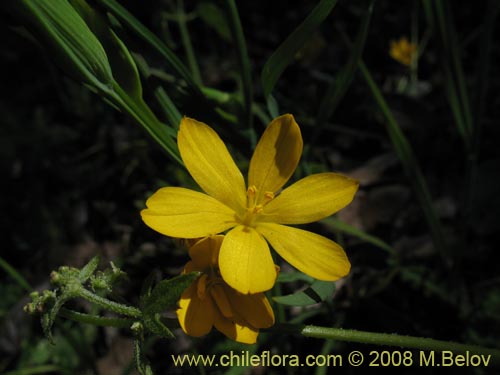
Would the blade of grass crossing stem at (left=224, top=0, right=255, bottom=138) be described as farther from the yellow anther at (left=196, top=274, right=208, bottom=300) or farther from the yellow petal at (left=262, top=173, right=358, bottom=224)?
the yellow anther at (left=196, top=274, right=208, bottom=300)

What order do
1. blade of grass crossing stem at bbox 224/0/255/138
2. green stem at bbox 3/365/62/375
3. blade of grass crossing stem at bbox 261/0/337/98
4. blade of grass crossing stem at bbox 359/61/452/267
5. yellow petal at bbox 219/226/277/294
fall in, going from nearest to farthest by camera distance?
yellow petal at bbox 219/226/277/294 → blade of grass crossing stem at bbox 261/0/337/98 → blade of grass crossing stem at bbox 224/0/255/138 → blade of grass crossing stem at bbox 359/61/452/267 → green stem at bbox 3/365/62/375

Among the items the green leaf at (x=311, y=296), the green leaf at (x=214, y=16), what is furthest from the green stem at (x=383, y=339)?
the green leaf at (x=214, y=16)

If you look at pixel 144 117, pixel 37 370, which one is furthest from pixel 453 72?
pixel 37 370

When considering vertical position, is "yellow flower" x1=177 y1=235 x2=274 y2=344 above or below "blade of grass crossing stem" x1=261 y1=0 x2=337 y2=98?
below

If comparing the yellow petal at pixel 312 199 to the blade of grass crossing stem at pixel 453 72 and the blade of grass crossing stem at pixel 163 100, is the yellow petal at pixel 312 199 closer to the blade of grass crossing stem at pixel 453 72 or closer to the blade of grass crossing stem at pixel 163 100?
the blade of grass crossing stem at pixel 163 100

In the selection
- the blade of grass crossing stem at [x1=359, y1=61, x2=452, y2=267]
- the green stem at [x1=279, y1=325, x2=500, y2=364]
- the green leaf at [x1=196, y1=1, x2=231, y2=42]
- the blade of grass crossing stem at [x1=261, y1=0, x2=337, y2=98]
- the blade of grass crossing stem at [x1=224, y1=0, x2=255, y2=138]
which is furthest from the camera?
the green leaf at [x1=196, y1=1, x2=231, y2=42]

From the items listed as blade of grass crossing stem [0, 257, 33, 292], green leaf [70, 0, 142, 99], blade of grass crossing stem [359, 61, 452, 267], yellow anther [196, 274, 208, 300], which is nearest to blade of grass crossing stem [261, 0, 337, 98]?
green leaf [70, 0, 142, 99]
